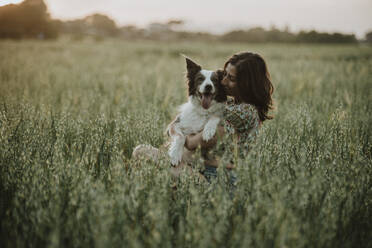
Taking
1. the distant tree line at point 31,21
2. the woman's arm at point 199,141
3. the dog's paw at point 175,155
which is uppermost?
the distant tree line at point 31,21

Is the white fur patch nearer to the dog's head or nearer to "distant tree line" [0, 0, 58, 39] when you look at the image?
the dog's head

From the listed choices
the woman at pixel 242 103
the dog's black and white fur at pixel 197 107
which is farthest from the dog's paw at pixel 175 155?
the woman at pixel 242 103

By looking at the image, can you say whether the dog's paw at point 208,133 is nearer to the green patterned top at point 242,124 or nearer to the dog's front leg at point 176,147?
the green patterned top at point 242,124

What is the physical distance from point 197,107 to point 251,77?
0.55 m

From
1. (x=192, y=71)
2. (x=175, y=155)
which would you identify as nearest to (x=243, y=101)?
(x=192, y=71)

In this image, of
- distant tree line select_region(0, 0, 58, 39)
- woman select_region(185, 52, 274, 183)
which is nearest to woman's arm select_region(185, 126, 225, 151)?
woman select_region(185, 52, 274, 183)

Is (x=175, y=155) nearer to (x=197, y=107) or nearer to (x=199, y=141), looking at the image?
(x=199, y=141)

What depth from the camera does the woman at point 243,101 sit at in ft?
6.31

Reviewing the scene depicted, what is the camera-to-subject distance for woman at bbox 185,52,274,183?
1.92 m

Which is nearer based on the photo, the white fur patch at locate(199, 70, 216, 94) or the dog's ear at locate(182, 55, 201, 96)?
the white fur patch at locate(199, 70, 216, 94)

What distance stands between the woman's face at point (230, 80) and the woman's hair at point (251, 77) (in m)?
0.03

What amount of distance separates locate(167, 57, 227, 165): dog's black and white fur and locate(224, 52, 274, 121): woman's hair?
0.25m

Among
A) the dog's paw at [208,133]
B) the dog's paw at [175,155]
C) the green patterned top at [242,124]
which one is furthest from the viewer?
the dog's paw at [175,155]

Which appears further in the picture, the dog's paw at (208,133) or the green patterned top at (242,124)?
the dog's paw at (208,133)
